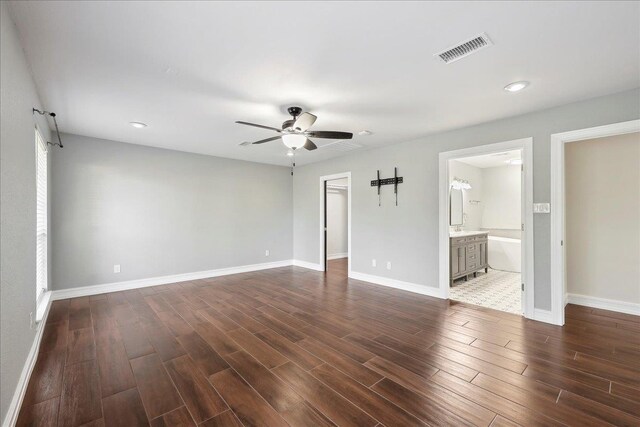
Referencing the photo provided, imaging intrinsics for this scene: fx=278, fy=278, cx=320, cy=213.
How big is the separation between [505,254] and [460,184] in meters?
1.86

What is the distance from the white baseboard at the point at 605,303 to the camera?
3.63 meters

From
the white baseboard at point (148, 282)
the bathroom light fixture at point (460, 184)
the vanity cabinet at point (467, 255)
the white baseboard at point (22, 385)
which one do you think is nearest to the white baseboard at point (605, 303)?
the vanity cabinet at point (467, 255)

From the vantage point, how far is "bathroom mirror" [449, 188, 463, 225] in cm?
615

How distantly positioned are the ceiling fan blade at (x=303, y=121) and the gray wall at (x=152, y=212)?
3.45m

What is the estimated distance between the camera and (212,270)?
19.4 ft

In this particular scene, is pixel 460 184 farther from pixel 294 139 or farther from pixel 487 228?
pixel 294 139

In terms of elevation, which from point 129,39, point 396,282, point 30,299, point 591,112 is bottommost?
point 396,282

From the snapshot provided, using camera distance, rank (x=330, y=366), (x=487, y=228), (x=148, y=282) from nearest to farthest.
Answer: (x=330, y=366), (x=148, y=282), (x=487, y=228)

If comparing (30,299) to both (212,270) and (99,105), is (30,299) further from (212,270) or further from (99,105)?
(212,270)

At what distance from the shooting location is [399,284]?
16.2 ft

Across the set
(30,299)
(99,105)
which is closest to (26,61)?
(99,105)

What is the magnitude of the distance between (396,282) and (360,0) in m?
4.33

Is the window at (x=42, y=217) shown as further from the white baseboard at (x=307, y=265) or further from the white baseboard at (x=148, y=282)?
the white baseboard at (x=307, y=265)

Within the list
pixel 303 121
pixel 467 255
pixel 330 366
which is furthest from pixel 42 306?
pixel 467 255
